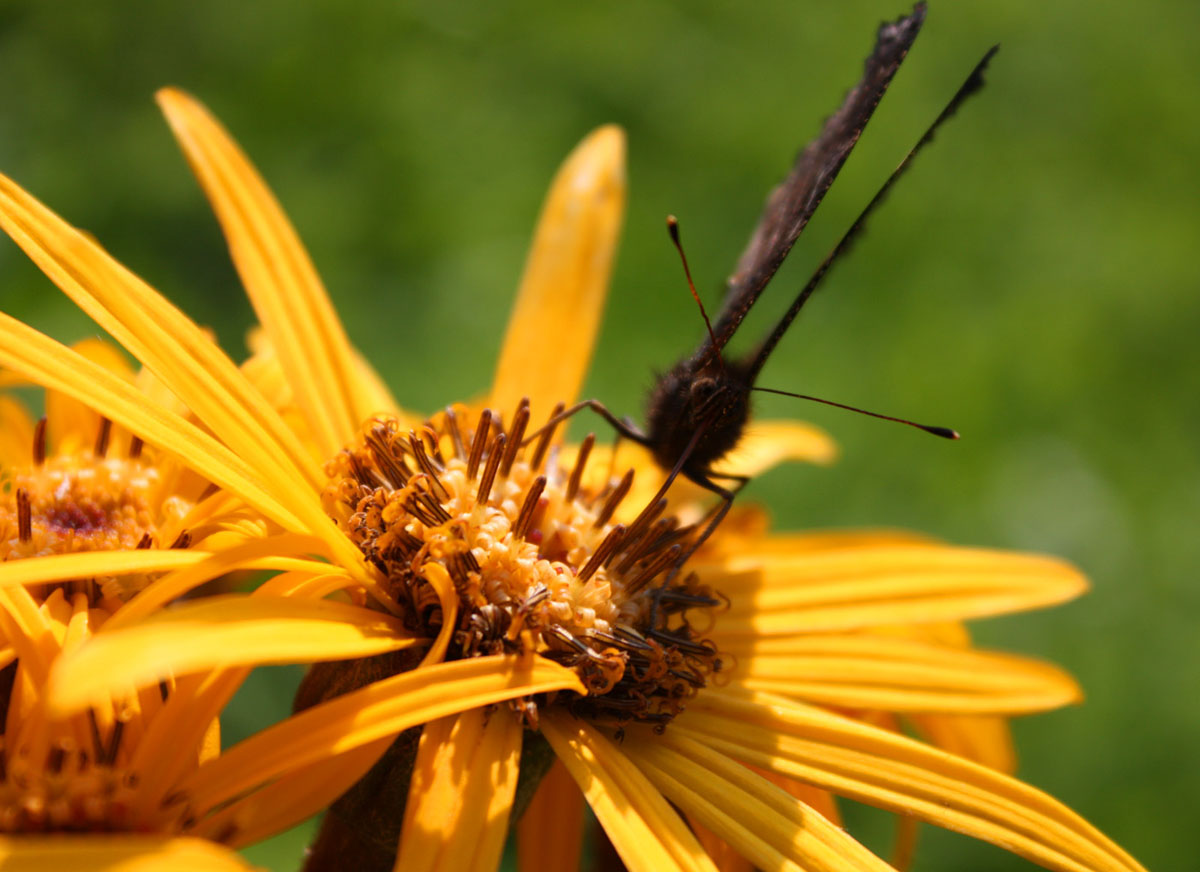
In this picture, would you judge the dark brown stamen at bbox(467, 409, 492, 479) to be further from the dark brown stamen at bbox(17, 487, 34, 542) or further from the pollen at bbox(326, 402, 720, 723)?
the dark brown stamen at bbox(17, 487, 34, 542)

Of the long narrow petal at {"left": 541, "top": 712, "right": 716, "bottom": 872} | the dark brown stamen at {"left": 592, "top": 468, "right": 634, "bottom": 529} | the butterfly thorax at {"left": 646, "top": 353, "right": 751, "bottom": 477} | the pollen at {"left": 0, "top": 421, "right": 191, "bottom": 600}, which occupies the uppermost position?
the butterfly thorax at {"left": 646, "top": 353, "right": 751, "bottom": 477}

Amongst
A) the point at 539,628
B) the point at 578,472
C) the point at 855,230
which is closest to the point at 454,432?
the point at 578,472

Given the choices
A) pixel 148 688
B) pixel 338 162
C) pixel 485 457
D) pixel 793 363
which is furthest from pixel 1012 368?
pixel 148 688

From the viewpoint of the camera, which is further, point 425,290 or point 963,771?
point 425,290

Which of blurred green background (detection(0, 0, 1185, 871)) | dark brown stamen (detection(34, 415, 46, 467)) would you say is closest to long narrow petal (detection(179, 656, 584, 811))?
dark brown stamen (detection(34, 415, 46, 467))

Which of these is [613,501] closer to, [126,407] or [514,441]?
[514,441]

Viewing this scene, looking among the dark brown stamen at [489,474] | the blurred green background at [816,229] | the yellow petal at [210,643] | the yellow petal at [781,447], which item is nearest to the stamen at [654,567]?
the dark brown stamen at [489,474]

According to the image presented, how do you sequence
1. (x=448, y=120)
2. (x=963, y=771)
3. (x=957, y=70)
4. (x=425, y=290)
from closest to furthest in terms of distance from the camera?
(x=963, y=771) → (x=425, y=290) → (x=448, y=120) → (x=957, y=70)

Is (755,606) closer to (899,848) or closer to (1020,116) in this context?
(899,848)
